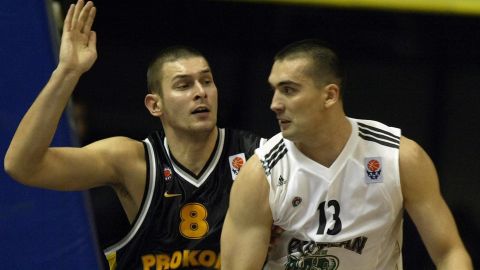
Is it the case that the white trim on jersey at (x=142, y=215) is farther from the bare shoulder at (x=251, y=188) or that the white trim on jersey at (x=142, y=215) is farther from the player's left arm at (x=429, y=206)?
the player's left arm at (x=429, y=206)

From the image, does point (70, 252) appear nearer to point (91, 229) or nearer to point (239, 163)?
point (91, 229)

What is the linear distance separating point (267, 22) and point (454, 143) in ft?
3.01

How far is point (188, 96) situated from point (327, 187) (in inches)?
23.6

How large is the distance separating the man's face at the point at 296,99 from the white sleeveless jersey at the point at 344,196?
0.42ft

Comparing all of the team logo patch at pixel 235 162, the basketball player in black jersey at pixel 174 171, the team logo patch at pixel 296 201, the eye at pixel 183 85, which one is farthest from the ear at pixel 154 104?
the team logo patch at pixel 296 201

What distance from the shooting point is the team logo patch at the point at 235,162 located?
3.85 m

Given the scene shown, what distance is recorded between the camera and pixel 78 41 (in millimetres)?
3561

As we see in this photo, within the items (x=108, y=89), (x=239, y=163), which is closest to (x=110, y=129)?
(x=108, y=89)

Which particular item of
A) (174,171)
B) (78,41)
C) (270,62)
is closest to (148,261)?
(174,171)

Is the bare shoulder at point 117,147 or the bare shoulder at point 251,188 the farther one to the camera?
the bare shoulder at point 117,147

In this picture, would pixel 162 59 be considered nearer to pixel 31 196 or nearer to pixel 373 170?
pixel 31 196

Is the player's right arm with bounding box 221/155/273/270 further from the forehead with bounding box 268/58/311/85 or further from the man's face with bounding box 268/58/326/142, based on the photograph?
the forehead with bounding box 268/58/311/85

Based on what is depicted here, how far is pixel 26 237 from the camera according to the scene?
3.91 m

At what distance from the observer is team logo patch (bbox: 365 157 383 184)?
3477 millimetres
